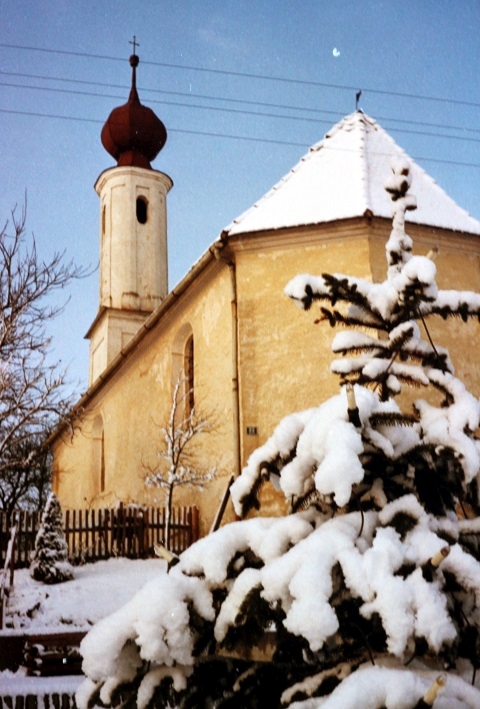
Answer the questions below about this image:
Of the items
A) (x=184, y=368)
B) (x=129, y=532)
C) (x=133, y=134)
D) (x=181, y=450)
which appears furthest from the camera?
(x=133, y=134)

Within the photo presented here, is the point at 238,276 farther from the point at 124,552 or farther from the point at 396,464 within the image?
the point at 396,464

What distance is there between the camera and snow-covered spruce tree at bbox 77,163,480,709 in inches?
94.7

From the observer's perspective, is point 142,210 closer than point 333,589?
No

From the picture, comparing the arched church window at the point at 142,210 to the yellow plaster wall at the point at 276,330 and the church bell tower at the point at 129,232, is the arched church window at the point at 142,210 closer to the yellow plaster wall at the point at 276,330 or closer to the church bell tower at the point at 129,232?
the church bell tower at the point at 129,232

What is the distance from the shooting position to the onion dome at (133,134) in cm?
3109

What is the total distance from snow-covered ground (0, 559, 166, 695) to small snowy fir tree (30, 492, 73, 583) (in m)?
0.18

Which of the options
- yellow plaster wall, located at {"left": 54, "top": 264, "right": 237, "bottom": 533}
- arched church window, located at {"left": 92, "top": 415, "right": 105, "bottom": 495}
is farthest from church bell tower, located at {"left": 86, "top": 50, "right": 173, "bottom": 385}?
yellow plaster wall, located at {"left": 54, "top": 264, "right": 237, "bottom": 533}

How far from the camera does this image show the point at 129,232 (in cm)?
2961

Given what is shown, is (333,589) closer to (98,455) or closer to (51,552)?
(51,552)

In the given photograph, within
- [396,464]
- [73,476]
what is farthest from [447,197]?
[73,476]

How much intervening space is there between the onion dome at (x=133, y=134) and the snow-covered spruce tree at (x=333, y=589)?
29.1 m

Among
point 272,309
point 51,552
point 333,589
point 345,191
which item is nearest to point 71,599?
point 51,552

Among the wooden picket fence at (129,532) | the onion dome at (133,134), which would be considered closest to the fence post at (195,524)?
the wooden picket fence at (129,532)

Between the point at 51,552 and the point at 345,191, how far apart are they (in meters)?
9.39
